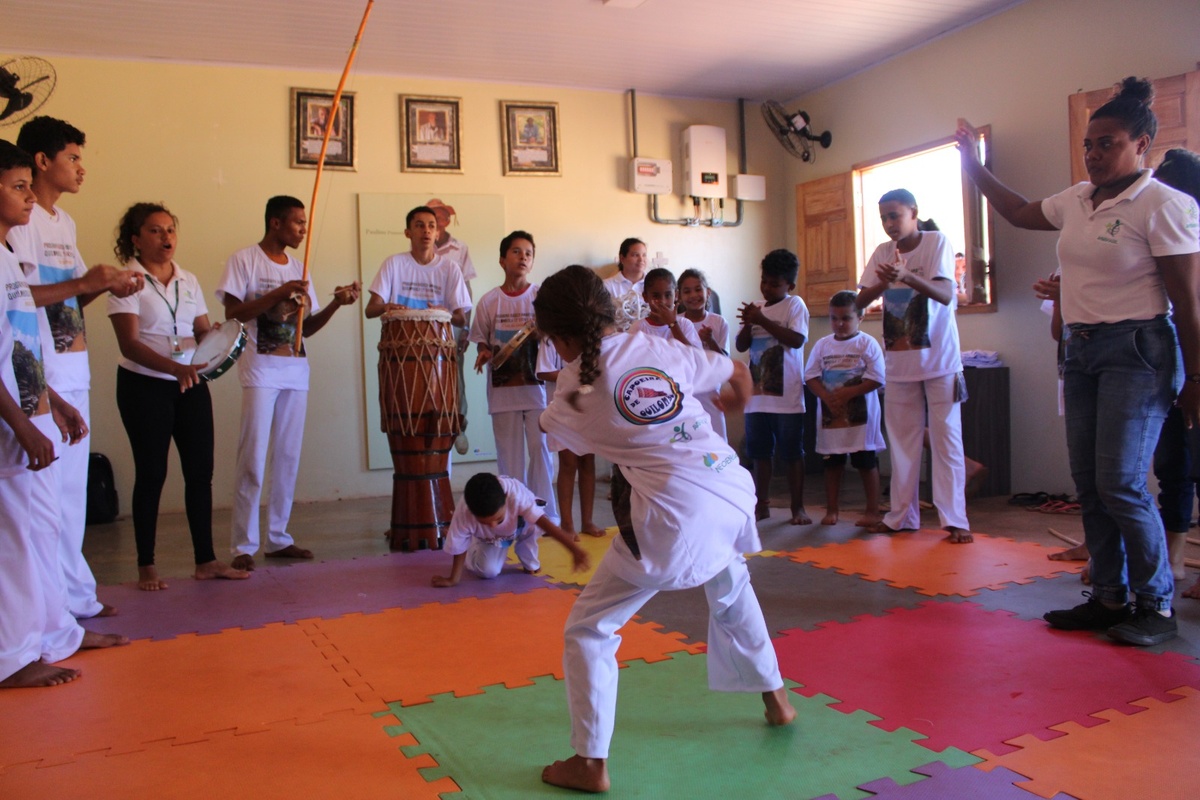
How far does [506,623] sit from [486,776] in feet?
4.28

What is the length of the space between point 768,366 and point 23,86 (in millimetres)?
5507

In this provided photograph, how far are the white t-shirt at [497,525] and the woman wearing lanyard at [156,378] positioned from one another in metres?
1.21

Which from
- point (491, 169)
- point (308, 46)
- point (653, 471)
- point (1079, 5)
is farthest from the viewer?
point (491, 169)

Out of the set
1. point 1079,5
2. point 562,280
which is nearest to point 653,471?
point 562,280

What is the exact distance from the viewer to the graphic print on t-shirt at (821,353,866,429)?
542 centimetres

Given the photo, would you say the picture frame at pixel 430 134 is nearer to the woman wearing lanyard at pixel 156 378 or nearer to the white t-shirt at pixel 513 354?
the white t-shirt at pixel 513 354

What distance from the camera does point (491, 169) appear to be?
7.75 metres

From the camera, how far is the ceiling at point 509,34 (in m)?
6.12

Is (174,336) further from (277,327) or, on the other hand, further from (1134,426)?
(1134,426)

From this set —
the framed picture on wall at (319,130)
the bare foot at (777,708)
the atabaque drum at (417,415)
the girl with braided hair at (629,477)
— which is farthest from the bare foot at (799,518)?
the framed picture on wall at (319,130)

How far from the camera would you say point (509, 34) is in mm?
6746

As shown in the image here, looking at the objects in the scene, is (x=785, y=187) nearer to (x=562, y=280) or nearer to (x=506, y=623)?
(x=506, y=623)

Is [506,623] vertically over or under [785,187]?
under

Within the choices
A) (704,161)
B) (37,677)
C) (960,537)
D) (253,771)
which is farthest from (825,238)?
(253,771)
